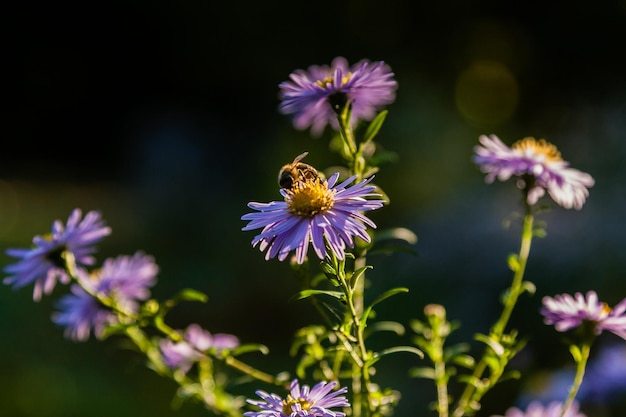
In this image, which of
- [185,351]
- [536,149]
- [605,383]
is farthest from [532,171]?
[605,383]

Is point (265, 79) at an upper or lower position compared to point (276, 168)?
upper

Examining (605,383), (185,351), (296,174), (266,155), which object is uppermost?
(266,155)

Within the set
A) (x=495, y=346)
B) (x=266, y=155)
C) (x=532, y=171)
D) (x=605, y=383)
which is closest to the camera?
(x=495, y=346)

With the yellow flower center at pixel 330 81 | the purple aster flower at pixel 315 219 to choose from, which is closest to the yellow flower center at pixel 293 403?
the purple aster flower at pixel 315 219

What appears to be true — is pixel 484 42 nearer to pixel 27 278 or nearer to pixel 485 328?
pixel 485 328

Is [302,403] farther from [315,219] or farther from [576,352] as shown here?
[576,352]

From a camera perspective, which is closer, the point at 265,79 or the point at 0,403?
the point at 0,403

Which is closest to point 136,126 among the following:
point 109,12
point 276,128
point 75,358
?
point 109,12
